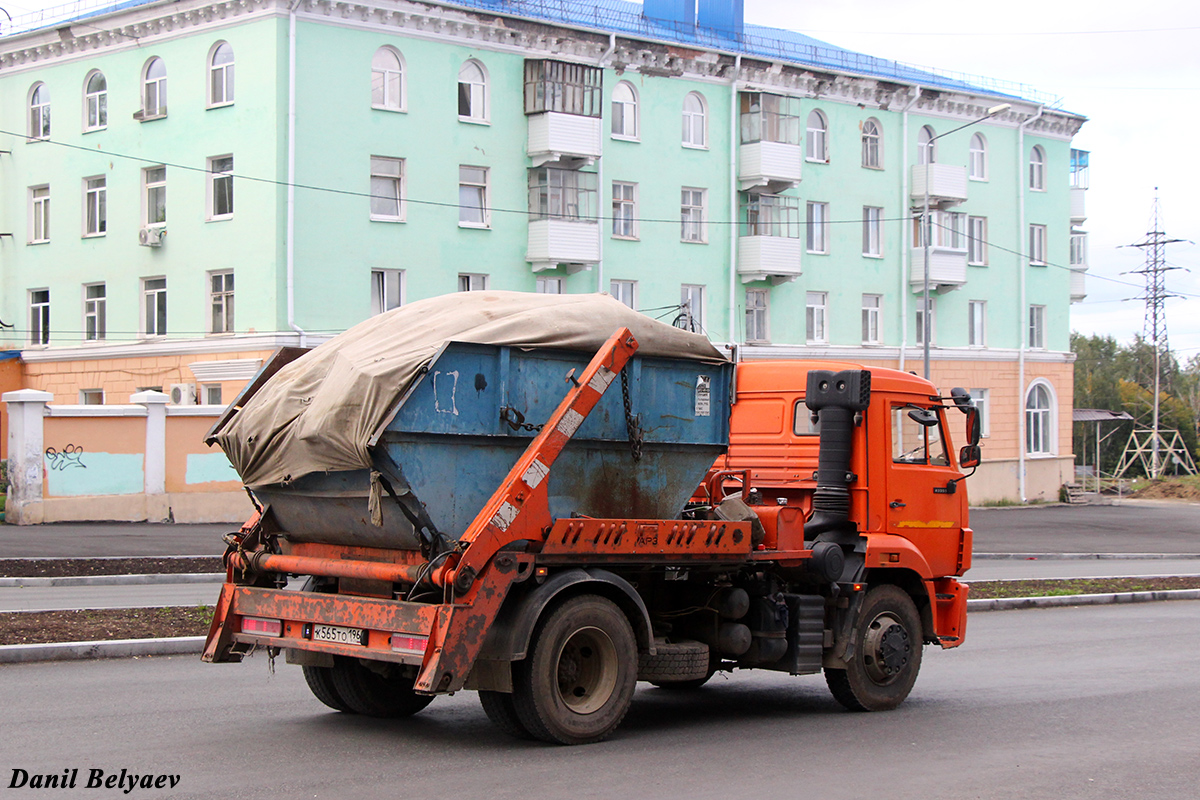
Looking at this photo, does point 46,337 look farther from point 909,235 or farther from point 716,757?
point 716,757

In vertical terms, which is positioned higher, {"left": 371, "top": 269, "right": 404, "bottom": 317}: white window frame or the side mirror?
{"left": 371, "top": 269, "right": 404, "bottom": 317}: white window frame

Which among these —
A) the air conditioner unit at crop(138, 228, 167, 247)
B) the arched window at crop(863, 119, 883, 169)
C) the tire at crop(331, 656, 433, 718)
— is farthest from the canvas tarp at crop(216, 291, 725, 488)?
the arched window at crop(863, 119, 883, 169)

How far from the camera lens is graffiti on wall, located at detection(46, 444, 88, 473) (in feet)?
90.6

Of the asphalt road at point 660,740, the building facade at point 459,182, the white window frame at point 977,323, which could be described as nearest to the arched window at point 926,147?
the building facade at point 459,182

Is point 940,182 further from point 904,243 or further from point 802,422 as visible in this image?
point 802,422

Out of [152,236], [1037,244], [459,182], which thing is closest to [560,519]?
[459,182]

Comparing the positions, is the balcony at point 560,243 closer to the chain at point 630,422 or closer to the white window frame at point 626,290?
the white window frame at point 626,290

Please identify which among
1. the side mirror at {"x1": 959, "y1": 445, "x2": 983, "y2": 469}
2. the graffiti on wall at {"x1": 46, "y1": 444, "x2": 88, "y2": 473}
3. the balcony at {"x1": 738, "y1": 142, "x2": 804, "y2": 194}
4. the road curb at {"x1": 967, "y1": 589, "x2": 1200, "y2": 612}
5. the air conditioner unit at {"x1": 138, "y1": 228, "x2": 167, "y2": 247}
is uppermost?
the balcony at {"x1": 738, "y1": 142, "x2": 804, "y2": 194}

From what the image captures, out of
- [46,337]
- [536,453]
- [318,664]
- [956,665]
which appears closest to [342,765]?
[318,664]

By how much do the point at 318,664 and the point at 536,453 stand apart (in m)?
2.07

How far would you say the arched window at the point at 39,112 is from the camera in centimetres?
3991

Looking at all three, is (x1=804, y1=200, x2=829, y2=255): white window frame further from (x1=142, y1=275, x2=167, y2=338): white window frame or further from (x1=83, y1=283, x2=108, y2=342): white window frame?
(x1=83, y1=283, x2=108, y2=342): white window frame

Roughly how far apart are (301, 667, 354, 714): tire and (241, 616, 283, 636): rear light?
610 millimetres

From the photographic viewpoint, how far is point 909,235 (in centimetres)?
4712
